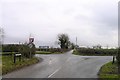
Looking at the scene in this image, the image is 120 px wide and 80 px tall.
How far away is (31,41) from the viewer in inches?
1348

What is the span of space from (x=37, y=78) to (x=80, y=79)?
9.14ft

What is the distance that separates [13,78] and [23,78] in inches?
25.7

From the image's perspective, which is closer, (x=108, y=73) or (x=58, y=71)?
(x=108, y=73)

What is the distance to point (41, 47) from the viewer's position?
76.1 m

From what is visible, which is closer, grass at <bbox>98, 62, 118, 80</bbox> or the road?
grass at <bbox>98, 62, 118, 80</bbox>

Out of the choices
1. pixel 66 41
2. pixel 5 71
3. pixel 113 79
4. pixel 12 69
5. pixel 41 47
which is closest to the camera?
pixel 113 79

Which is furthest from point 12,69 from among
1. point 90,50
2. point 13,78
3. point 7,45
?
point 90,50

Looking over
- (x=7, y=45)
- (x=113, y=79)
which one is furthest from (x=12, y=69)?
(x=7, y=45)

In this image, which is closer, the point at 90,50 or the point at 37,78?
the point at 37,78

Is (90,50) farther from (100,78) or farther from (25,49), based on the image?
(100,78)

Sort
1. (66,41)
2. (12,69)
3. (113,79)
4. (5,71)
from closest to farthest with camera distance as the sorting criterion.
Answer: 1. (113,79)
2. (5,71)
3. (12,69)
4. (66,41)

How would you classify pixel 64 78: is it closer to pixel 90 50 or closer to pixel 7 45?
pixel 7 45

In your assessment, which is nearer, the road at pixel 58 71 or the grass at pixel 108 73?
the grass at pixel 108 73

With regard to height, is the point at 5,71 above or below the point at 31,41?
below
